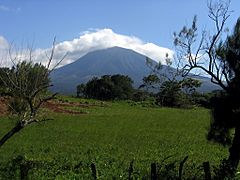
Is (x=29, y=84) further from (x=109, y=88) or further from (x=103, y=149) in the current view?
(x=109, y=88)

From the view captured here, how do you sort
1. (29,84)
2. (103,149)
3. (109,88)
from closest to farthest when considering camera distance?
(29,84)
(103,149)
(109,88)

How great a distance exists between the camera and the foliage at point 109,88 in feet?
370

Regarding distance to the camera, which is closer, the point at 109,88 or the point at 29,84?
the point at 29,84

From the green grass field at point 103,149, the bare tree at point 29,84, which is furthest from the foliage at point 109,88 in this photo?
the bare tree at point 29,84

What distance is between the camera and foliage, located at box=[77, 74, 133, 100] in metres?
113

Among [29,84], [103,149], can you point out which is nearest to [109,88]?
[103,149]

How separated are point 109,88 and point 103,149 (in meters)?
86.2

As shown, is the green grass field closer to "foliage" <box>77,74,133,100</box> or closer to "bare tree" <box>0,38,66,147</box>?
"bare tree" <box>0,38,66,147</box>

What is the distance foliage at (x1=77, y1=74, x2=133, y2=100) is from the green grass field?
67.8 m

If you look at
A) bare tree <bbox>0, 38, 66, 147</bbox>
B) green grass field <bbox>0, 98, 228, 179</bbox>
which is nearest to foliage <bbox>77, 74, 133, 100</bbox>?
green grass field <bbox>0, 98, 228, 179</bbox>

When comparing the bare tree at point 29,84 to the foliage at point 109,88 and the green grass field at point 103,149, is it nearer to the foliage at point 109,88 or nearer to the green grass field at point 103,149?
the green grass field at point 103,149

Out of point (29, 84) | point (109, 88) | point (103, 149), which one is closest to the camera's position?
point (29, 84)

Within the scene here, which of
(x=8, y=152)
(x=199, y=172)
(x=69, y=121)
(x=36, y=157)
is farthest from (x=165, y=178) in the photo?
(x=69, y=121)

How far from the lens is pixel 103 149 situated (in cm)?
2717
